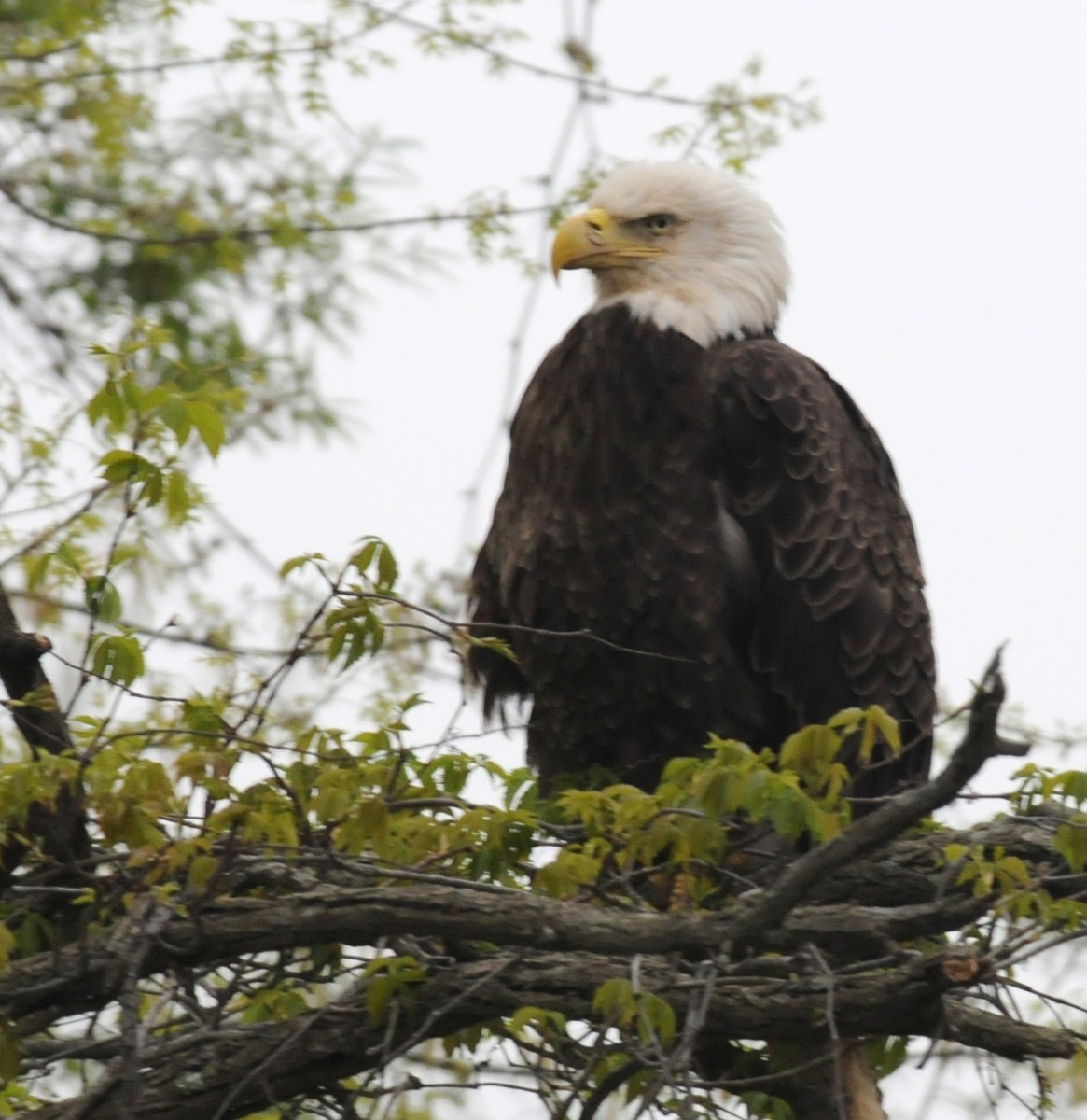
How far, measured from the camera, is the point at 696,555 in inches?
178

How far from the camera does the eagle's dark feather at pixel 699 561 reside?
4543 mm

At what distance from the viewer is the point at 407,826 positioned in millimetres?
3426

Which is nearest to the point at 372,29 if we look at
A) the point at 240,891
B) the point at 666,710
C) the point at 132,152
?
the point at 132,152

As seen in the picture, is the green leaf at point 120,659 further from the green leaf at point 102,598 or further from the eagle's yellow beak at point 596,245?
the eagle's yellow beak at point 596,245

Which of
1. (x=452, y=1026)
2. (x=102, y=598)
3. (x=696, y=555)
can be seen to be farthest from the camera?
(x=696, y=555)

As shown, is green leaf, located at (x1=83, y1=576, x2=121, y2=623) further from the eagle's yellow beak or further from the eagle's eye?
the eagle's eye

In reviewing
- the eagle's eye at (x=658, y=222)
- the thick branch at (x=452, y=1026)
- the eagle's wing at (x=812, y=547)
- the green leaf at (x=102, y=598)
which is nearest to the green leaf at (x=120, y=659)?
the green leaf at (x=102, y=598)

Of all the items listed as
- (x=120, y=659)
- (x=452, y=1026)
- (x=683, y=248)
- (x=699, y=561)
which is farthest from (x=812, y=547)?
(x=120, y=659)

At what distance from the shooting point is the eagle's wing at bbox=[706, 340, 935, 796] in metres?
4.59

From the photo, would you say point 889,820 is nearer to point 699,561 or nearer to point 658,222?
point 699,561

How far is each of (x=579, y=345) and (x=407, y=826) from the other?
1.78m

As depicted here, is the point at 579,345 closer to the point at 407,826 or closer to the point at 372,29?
the point at 407,826

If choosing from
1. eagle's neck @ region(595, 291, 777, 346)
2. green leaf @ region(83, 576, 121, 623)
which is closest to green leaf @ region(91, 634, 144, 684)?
green leaf @ region(83, 576, 121, 623)

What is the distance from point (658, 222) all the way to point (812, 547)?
101 centimetres
